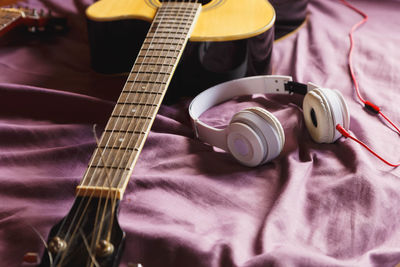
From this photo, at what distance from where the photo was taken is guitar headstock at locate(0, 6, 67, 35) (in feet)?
3.98

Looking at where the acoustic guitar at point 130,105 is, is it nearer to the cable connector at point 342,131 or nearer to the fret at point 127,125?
the fret at point 127,125

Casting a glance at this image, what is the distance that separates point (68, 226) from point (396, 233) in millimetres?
479

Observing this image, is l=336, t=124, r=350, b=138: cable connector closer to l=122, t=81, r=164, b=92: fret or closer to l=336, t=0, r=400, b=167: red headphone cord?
l=336, t=0, r=400, b=167: red headphone cord

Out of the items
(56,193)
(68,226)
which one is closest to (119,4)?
(56,193)

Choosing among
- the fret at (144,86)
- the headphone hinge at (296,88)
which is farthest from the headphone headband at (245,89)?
the fret at (144,86)

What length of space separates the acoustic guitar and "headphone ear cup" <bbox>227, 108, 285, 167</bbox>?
0.14 metres

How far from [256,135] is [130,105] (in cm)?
22

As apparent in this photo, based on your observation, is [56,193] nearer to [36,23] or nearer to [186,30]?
[186,30]

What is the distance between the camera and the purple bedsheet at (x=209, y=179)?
66cm

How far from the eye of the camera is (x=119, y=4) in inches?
44.6

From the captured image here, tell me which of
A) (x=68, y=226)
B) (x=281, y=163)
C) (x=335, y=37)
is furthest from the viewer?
(x=335, y=37)

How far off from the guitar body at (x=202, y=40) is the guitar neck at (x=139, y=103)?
0.04 metres

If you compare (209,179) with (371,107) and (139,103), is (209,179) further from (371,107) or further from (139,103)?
(371,107)

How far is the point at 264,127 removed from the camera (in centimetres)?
76
